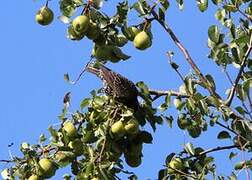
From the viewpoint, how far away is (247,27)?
159 inches

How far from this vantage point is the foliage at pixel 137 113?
391cm

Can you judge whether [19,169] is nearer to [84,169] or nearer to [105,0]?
[84,169]

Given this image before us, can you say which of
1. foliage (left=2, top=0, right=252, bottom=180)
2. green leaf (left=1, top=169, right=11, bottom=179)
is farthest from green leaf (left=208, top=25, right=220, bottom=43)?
green leaf (left=1, top=169, right=11, bottom=179)

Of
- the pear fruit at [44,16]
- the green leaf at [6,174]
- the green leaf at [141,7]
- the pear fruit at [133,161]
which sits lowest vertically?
the pear fruit at [133,161]

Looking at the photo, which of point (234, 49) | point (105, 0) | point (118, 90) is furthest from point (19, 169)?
point (234, 49)

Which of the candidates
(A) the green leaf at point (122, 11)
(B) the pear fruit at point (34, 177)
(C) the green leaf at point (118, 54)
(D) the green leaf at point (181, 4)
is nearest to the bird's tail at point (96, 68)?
(C) the green leaf at point (118, 54)

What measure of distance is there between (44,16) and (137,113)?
0.70 metres

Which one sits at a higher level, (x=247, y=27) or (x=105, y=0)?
(x=105, y=0)

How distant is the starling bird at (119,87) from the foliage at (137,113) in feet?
0.12

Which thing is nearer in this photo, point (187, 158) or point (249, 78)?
point (249, 78)

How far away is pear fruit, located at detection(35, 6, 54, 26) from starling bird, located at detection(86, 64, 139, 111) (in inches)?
16.0

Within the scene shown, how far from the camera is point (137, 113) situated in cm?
409

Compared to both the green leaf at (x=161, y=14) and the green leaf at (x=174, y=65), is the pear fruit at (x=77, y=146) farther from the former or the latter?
the green leaf at (x=161, y=14)

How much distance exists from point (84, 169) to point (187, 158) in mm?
555
